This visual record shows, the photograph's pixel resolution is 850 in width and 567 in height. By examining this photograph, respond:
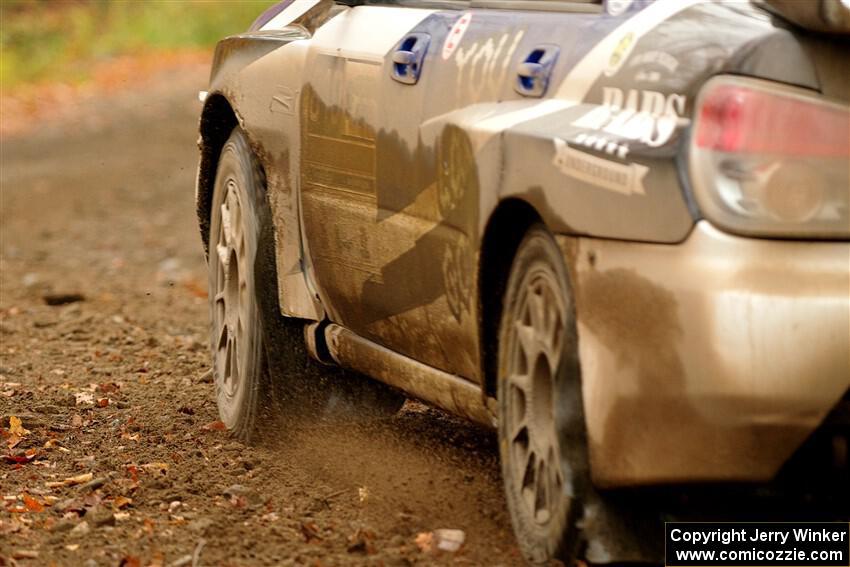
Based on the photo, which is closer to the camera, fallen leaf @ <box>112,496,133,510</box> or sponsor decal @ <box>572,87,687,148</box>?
sponsor decal @ <box>572,87,687,148</box>

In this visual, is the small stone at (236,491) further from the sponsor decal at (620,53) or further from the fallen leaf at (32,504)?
the sponsor decal at (620,53)

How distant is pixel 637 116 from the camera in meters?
4.06

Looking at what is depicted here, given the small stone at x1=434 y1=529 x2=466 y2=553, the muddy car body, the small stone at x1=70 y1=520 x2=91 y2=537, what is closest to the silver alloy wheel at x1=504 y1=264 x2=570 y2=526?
the muddy car body

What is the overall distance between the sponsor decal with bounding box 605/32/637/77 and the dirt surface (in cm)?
127

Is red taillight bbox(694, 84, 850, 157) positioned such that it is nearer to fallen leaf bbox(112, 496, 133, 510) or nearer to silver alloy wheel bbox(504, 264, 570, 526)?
silver alloy wheel bbox(504, 264, 570, 526)

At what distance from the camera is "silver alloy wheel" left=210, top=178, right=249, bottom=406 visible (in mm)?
6684

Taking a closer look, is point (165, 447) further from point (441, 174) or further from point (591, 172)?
point (591, 172)

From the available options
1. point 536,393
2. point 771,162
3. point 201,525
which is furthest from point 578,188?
point 201,525

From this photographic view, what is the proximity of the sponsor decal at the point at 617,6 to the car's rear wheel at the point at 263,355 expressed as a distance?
225 cm

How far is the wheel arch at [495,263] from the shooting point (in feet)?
15.1

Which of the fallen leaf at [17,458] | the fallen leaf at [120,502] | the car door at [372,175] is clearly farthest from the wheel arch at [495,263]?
the fallen leaf at [17,458]

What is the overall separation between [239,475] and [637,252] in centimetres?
251

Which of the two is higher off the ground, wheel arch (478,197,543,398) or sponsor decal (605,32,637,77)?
sponsor decal (605,32,637,77)

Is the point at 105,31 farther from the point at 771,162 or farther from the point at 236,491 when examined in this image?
the point at 771,162
